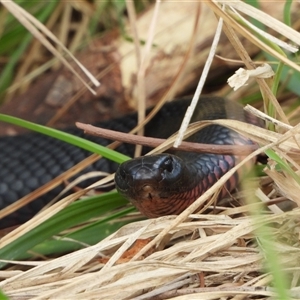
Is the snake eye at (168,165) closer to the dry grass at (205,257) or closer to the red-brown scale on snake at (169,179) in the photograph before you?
the red-brown scale on snake at (169,179)

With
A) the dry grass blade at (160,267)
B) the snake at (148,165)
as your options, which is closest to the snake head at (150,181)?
the snake at (148,165)

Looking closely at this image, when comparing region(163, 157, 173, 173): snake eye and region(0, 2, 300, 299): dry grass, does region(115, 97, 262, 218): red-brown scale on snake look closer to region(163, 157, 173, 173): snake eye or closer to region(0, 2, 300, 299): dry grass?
region(163, 157, 173, 173): snake eye

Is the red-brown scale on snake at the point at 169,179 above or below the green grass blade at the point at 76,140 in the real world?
below

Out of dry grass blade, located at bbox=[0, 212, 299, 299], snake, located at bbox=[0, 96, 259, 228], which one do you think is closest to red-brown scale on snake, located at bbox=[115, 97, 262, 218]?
snake, located at bbox=[0, 96, 259, 228]

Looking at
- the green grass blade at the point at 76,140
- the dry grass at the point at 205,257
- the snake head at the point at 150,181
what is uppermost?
the green grass blade at the point at 76,140

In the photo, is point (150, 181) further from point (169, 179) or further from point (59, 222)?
point (59, 222)

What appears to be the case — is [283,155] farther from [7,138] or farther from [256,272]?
[7,138]
